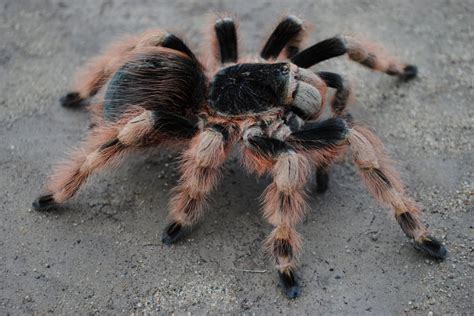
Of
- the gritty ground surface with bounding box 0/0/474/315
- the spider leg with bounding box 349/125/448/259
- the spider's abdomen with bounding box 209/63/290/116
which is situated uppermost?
the spider's abdomen with bounding box 209/63/290/116

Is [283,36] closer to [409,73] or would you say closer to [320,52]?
[320,52]

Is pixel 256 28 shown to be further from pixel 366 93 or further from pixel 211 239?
pixel 211 239

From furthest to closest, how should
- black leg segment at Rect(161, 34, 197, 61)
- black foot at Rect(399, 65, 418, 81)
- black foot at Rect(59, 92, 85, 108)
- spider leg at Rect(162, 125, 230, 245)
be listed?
black foot at Rect(399, 65, 418, 81) → black foot at Rect(59, 92, 85, 108) → black leg segment at Rect(161, 34, 197, 61) → spider leg at Rect(162, 125, 230, 245)

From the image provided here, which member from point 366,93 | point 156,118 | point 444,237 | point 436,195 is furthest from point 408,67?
point 156,118

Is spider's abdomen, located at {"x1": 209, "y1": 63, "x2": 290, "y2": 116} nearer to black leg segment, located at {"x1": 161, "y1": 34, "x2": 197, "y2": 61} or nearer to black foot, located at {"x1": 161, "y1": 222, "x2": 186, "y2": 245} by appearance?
black leg segment, located at {"x1": 161, "y1": 34, "x2": 197, "y2": 61}

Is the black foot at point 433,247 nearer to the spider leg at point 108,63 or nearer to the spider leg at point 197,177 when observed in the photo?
the spider leg at point 197,177

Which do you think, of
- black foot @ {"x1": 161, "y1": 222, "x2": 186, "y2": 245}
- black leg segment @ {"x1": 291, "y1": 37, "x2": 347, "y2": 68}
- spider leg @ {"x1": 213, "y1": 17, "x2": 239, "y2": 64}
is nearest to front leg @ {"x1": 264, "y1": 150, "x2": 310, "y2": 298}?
black foot @ {"x1": 161, "y1": 222, "x2": 186, "y2": 245}

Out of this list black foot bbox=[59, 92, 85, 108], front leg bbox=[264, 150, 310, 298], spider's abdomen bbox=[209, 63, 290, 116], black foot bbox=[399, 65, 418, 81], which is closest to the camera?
front leg bbox=[264, 150, 310, 298]

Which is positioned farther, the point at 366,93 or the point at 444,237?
the point at 366,93
